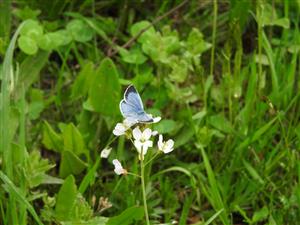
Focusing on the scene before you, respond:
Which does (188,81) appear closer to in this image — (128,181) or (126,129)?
(128,181)

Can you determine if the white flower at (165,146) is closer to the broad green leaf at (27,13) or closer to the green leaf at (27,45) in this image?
the green leaf at (27,45)

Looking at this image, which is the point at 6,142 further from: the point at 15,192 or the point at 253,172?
the point at 253,172

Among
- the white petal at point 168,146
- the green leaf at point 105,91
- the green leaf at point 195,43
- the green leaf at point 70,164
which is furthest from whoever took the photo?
the green leaf at point 195,43

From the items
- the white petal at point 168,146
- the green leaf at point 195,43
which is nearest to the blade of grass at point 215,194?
the white petal at point 168,146

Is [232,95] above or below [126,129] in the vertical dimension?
below

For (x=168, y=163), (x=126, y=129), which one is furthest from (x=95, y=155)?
(x=126, y=129)

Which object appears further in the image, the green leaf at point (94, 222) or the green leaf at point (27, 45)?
the green leaf at point (27, 45)

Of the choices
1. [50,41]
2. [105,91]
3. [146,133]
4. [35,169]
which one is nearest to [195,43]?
[105,91]
